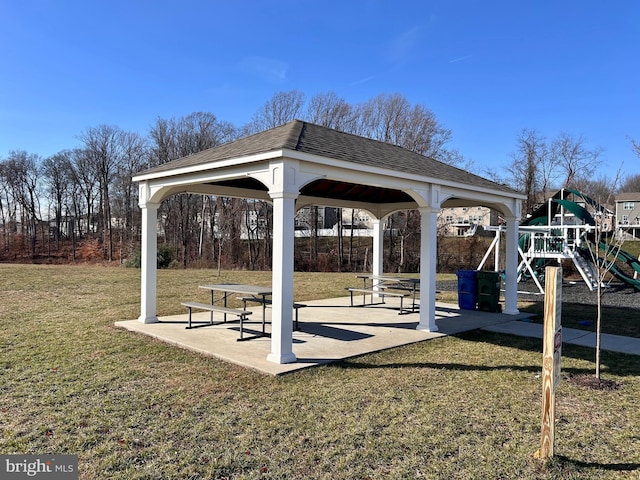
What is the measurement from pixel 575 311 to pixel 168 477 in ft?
36.8

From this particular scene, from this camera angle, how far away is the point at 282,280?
605 centimetres

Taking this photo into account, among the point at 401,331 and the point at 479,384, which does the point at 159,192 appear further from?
the point at 479,384

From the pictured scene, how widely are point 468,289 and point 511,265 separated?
130 cm

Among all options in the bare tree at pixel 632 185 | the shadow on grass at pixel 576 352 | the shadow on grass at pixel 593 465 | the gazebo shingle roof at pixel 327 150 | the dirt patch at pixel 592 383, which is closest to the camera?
the shadow on grass at pixel 593 465

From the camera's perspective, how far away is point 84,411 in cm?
438

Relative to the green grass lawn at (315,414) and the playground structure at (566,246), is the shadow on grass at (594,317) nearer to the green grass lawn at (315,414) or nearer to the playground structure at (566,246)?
the green grass lawn at (315,414)

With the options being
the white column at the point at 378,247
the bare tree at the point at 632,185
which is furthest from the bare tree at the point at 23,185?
the bare tree at the point at 632,185

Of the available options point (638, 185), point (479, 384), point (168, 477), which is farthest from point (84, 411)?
point (638, 185)

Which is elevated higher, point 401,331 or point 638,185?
point 638,185

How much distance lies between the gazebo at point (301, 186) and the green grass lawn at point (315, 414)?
131 cm

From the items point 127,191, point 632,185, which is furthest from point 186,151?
point 632,185

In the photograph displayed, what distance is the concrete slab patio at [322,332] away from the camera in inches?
256

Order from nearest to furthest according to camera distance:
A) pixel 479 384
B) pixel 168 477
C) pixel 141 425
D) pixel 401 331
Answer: pixel 168 477 < pixel 141 425 < pixel 479 384 < pixel 401 331

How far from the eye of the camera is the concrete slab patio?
6.50m
